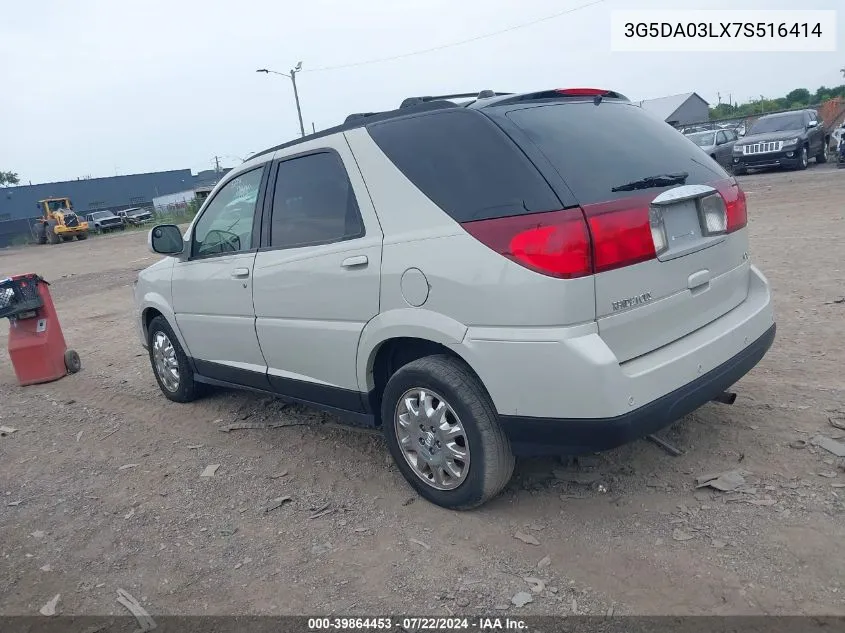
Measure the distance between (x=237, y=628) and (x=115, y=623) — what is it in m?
0.58

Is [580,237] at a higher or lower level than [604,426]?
higher

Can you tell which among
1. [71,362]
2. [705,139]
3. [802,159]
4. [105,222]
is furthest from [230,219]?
[105,222]

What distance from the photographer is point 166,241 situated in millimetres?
5039

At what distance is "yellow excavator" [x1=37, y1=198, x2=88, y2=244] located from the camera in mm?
38281

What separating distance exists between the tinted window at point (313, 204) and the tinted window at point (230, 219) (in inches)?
12.2

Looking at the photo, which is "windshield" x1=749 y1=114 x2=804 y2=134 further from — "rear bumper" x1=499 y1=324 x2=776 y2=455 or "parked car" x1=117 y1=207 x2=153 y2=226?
"parked car" x1=117 y1=207 x2=153 y2=226

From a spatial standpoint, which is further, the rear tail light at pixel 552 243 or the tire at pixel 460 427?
the tire at pixel 460 427

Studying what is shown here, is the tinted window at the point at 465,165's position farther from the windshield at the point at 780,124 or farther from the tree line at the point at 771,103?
the tree line at the point at 771,103

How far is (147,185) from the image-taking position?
235 feet

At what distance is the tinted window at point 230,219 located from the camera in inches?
173

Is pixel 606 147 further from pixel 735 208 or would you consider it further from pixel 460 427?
pixel 460 427

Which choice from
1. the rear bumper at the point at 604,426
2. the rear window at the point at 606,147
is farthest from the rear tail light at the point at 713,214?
the rear bumper at the point at 604,426

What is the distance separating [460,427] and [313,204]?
61.5 inches

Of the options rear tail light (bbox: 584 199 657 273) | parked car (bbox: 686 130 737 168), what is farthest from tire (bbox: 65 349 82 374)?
parked car (bbox: 686 130 737 168)
